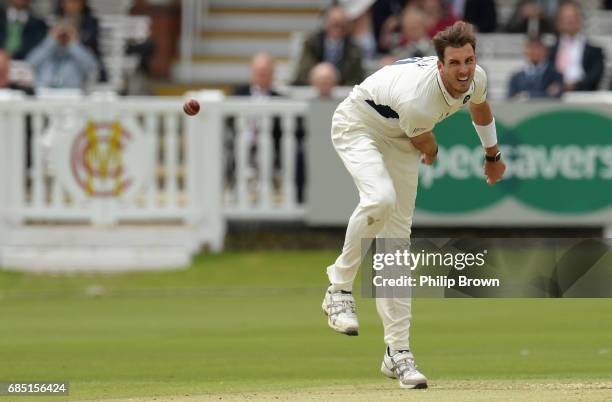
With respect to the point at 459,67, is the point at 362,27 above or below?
below

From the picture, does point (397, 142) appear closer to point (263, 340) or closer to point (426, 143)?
point (426, 143)

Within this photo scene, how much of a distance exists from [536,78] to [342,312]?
8852 millimetres

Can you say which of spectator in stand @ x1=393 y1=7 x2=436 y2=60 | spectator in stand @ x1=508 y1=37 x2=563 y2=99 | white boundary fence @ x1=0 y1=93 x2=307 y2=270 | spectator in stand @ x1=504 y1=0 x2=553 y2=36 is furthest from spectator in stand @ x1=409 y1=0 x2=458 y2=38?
white boundary fence @ x1=0 y1=93 x2=307 y2=270

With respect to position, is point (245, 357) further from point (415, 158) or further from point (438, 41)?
point (438, 41)

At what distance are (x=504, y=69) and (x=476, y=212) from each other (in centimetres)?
370

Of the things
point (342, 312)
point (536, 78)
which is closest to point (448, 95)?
point (342, 312)

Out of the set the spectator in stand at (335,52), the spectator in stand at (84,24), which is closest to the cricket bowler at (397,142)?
the spectator in stand at (335,52)

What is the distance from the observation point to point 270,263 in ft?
58.1

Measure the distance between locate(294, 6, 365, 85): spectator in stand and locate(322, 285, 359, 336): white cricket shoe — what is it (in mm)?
8867

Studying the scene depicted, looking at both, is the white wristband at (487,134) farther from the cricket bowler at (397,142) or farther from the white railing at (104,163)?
the white railing at (104,163)

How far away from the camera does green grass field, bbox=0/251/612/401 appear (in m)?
10.5

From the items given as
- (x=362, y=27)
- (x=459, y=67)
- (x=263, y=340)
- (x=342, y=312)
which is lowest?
(x=263, y=340)

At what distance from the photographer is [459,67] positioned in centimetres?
934

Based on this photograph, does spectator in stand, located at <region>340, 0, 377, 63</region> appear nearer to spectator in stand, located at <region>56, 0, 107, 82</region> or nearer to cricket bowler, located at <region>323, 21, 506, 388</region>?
spectator in stand, located at <region>56, 0, 107, 82</region>
